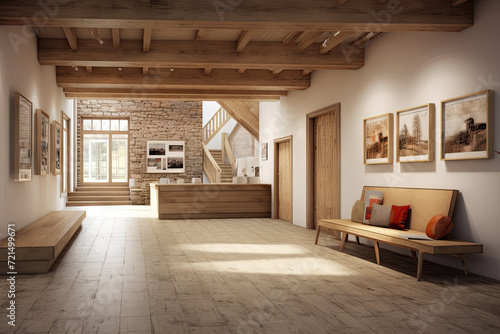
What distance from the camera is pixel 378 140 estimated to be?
625 cm

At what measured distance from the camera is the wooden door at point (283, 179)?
9.81 metres

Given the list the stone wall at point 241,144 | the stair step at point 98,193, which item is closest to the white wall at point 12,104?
the stair step at point 98,193

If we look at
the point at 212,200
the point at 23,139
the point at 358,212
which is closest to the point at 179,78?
the point at 23,139

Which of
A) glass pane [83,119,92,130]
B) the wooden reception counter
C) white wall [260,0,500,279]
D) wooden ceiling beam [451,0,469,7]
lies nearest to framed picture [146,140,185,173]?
glass pane [83,119,92,130]

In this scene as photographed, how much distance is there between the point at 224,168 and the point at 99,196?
15.8 feet

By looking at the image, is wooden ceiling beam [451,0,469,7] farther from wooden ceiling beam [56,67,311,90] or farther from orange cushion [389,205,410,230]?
wooden ceiling beam [56,67,311,90]

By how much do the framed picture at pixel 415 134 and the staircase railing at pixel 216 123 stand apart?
43.4 feet

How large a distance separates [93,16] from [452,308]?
13.0 feet

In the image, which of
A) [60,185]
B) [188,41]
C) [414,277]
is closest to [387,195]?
[414,277]

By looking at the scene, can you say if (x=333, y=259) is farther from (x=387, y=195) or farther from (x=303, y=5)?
(x=303, y=5)

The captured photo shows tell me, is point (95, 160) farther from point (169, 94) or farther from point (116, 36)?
point (116, 36)

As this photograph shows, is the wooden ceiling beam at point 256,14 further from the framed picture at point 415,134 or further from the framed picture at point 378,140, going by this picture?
the framed picture at point 378,140

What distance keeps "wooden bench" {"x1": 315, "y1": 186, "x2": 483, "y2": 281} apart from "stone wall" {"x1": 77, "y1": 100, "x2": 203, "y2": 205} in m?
9.98

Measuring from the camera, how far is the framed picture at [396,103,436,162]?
5.14 meters
